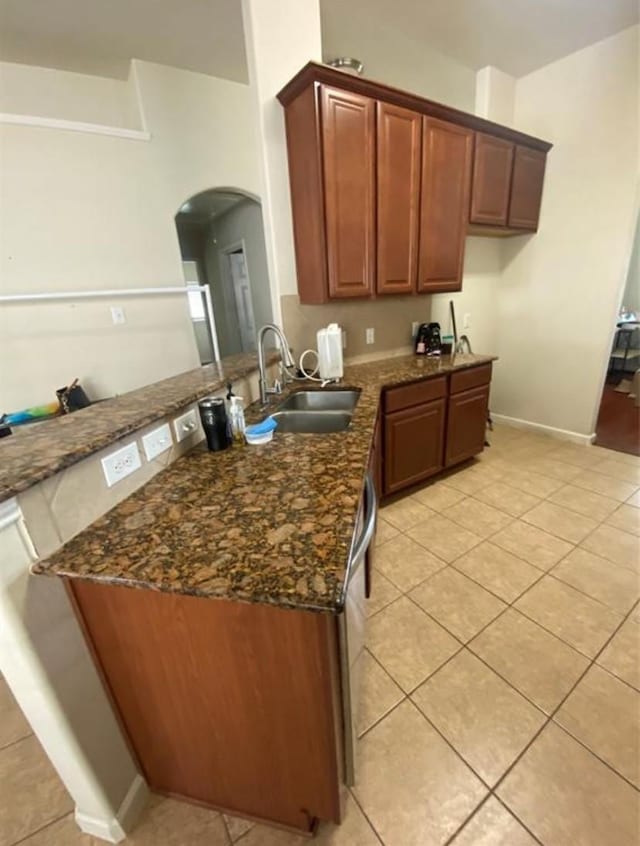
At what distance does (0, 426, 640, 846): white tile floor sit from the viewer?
0.97m

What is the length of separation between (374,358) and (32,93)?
316cm

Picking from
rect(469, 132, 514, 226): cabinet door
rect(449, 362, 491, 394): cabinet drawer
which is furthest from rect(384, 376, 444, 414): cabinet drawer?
rect(469, 132, 514, 226): cabinet door

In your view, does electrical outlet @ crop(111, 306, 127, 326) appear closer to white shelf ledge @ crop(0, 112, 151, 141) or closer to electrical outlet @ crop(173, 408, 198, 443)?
white shelf ledge @ crop(0, 112, 151, 141)

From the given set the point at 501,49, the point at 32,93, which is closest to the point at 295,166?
the point at 501,49

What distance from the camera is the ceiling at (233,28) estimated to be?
2.08 m

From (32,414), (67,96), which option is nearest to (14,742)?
(32,414)

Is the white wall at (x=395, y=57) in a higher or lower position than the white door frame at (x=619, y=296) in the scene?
higher

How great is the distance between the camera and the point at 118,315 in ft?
9.77

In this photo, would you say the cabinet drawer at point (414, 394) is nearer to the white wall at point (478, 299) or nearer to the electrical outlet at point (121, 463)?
the white wall at point (478, 299)

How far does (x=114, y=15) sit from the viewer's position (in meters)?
2.11

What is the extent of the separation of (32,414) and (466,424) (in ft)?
10.4

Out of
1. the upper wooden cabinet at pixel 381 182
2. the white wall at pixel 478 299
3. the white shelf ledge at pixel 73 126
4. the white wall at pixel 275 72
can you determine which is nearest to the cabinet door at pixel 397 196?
the upper wooden cabinet at pixel 381 182

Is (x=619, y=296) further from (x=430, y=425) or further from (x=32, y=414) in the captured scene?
(x=32, y=414)

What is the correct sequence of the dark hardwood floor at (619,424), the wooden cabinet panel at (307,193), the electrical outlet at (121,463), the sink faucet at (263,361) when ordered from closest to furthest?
the electrical outlet at (121,463)
the sink faucet at (263,361)
the wooden cabinet panel at (307,193)
the dark hardwood floor at (619,424)
